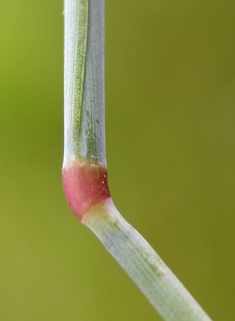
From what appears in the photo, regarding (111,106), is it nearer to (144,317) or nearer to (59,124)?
(59,124)

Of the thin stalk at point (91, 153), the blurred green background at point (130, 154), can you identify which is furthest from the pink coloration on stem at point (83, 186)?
the blurred green background at point (130, 154)

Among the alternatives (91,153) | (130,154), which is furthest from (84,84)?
(130,154)

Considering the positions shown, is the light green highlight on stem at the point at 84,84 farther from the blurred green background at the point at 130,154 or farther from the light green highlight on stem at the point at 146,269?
the blurred green background at the point at 130,154

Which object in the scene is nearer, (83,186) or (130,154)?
(83,186)

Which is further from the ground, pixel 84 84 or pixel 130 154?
pixel 130 154

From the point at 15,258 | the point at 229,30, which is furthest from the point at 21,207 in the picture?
the point at 229,30

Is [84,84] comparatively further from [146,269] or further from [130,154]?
[130,154]
